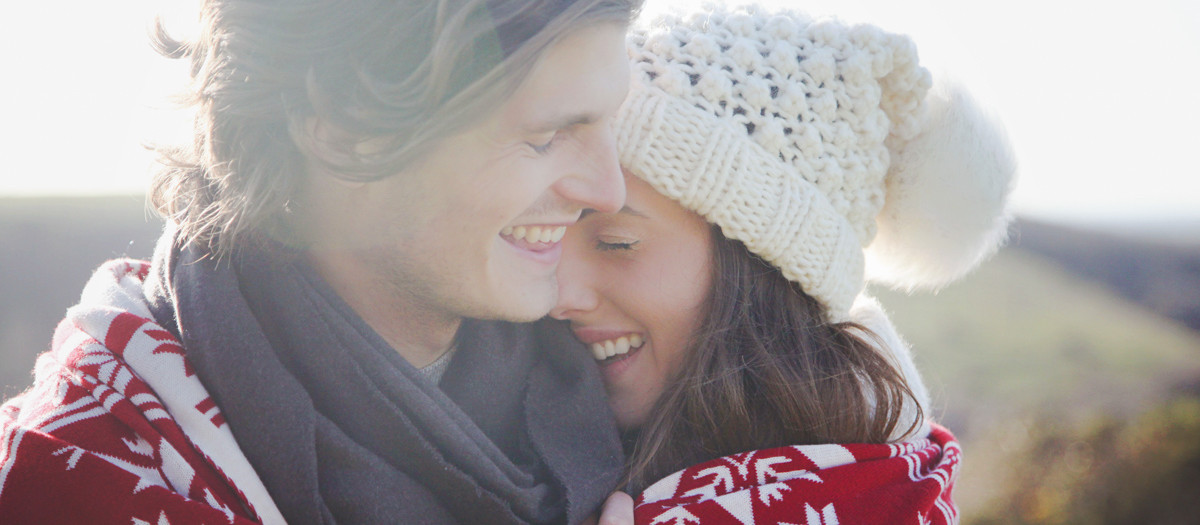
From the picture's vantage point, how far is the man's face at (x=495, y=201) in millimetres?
1726

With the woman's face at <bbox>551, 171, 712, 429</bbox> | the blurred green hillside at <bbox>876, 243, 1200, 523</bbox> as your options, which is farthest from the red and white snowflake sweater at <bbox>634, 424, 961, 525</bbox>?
the blurred green hillside at <bbox>876, 243, 1200, 523</bbox>

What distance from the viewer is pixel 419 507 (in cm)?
168

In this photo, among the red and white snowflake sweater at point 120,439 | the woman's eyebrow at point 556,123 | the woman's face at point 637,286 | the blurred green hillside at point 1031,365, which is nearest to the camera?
the red and white snowflake sweater at point 120,439

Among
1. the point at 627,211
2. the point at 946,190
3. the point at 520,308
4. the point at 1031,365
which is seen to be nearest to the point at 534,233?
the point at 520,308

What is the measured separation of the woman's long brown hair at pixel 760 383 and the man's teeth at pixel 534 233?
46cm

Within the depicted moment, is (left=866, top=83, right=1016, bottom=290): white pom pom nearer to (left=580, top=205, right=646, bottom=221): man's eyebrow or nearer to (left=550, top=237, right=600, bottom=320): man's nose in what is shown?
(left=580, top=205, right=646, bottom=221): man's eyebrow

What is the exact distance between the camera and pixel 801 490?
1883 mm

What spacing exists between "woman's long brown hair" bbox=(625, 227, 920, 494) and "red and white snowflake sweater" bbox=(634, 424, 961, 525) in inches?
3.9

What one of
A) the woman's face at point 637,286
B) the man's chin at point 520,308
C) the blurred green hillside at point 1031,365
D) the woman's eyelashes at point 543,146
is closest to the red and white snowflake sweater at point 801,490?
the woman's face at point 637,286

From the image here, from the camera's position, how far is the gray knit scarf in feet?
5.15

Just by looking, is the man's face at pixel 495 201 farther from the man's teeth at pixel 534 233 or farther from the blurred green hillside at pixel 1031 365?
the blurred green hillside at pixel 1031 365

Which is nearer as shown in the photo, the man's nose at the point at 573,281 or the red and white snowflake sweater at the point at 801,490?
the red and white snowflake sweater at the point at 801,490

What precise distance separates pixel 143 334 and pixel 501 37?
0.90 m

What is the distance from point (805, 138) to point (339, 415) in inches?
50.2
